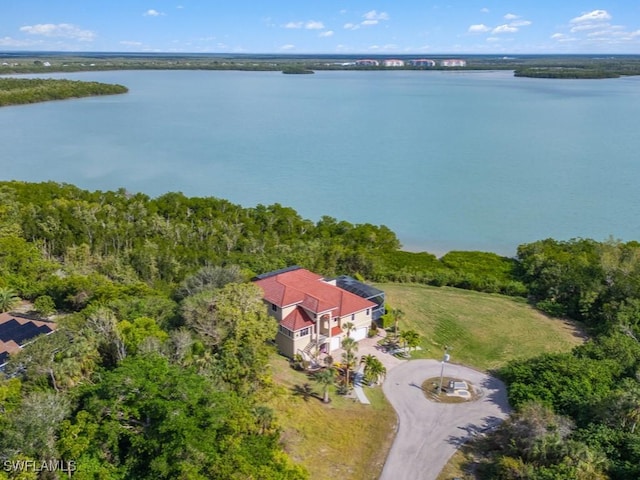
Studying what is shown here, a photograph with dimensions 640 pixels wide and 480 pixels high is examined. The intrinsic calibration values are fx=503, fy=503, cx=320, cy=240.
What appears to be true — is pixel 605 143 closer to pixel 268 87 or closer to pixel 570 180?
pixel 570 180

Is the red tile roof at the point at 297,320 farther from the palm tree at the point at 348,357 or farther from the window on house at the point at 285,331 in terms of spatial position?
the palm tree at the point at 348,357

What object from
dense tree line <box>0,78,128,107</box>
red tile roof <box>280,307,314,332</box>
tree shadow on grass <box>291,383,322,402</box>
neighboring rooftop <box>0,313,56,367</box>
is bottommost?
tree shadow on grass <box>291,383,322,402</box>

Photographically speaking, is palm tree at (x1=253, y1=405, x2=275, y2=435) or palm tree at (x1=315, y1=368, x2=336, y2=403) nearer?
palm tree at (x1=253, y1=405, x2=275, y2=435)

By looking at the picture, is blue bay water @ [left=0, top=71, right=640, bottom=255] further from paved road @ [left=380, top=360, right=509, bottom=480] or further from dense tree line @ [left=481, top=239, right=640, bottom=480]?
paved road @ [left=380, top=360, right=509, bottom=480]

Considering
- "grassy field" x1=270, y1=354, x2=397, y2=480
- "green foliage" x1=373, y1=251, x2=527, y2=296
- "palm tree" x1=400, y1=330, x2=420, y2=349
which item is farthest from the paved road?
"green foliage" x1=373, y1=251, x2=527, y2=296

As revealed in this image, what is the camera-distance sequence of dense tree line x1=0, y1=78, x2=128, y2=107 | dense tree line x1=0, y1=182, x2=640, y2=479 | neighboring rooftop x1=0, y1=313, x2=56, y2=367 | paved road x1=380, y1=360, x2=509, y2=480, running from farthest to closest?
1. dense tree line x1=0, y1=78, x2=128, y2=107
2. neighboring rooftop x1=0, y1=313, x2=56, y2=367
3. paved road x1=380, y1=360, x2=509, y2=480
4. dense tree line x1=0, y1=182, x2=640, y2=479

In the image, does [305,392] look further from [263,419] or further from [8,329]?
[8,329]

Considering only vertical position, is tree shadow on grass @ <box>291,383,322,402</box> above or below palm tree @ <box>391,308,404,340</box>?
below

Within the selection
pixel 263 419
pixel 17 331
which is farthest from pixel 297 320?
pixel 17 331
